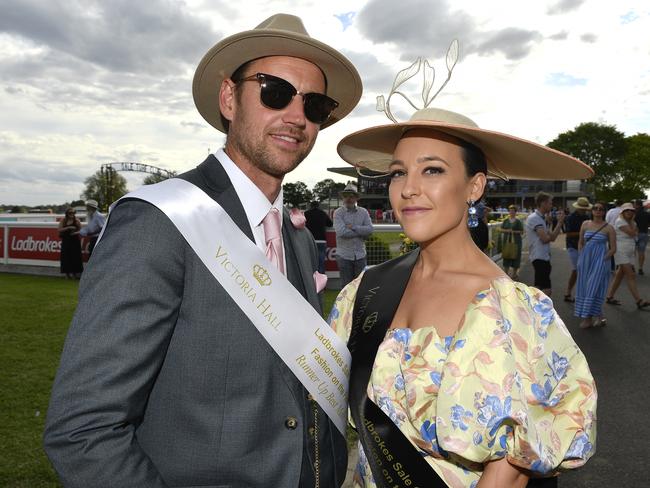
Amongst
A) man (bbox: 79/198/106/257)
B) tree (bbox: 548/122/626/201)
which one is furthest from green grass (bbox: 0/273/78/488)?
tree (bbox: 548/122/626/201)

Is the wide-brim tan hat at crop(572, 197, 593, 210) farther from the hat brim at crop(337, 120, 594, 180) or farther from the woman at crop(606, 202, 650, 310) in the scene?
the hat brim at crop(337, 120, 594, 180)

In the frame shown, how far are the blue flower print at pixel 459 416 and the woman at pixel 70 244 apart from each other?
1284cm

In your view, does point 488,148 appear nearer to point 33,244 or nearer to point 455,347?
point 455,347

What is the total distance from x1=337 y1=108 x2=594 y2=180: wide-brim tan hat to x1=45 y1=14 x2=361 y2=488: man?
13.6 inches

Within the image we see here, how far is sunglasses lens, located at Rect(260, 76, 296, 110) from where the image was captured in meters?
2.00

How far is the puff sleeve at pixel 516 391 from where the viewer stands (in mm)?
1610

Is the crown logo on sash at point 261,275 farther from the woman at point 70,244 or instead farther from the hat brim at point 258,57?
the woman at point 70,244

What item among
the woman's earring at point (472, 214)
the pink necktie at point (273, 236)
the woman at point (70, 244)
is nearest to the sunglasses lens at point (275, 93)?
the pink necktie at point (273, 236)

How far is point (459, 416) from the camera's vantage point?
1.64 metres

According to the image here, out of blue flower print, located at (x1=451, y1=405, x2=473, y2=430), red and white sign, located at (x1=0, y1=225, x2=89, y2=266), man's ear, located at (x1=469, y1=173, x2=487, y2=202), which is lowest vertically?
red and white sign, located at (x1=0, y1=225, x2=89, y2=266)

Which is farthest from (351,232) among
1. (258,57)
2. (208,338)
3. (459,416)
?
(208,338)

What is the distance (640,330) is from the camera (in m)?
8.00

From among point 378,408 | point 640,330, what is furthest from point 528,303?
point 640,330

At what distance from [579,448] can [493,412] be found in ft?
1.17
